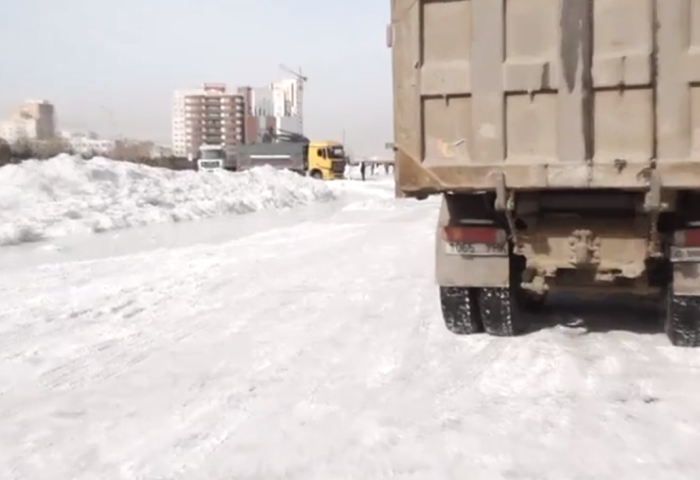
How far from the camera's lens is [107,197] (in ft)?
69.5

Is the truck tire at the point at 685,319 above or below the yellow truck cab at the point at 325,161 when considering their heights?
below

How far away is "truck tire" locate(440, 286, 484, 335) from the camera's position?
652 cm

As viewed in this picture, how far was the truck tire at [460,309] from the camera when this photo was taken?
6.52m

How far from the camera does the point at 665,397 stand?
4.83m

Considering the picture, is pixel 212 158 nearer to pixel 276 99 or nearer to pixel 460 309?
pixel 460 309

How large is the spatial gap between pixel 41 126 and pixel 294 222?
→ 451 feet

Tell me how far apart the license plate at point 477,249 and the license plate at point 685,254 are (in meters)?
1.21

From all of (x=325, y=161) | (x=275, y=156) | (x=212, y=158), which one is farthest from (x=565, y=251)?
(x=212, y=158)

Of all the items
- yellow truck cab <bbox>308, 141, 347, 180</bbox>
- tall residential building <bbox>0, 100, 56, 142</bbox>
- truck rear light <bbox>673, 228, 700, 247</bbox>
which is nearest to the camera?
truck rear light <bbox>673, 228, 700, 247</bbox>

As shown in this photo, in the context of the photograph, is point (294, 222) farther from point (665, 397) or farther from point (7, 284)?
point (665, 397)

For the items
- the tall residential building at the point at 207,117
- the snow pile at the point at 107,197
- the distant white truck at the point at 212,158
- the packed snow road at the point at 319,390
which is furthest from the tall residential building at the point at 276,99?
the packed snow road at the point at 319,390

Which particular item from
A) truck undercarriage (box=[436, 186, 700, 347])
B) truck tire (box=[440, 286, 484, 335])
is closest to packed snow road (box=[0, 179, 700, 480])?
truck tire (box=[440, 286, 484, 335])

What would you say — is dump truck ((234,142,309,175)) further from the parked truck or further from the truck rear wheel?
the truck rear wheel

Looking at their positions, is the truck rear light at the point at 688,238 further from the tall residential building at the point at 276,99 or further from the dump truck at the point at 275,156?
the tall residential building at the point at 276,99
